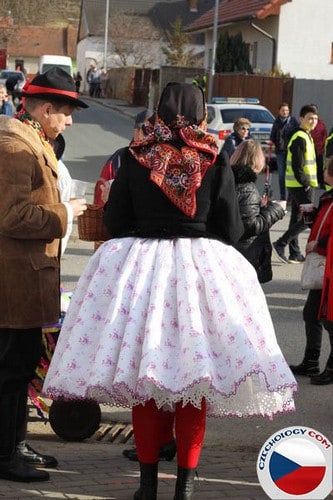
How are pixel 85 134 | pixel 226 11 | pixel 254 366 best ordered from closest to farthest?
pixel 254 366
pixel 85 134
pixel 226 11

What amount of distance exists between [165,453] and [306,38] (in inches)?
1456

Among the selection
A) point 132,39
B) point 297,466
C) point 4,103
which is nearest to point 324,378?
point 297,466

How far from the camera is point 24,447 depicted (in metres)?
5.50

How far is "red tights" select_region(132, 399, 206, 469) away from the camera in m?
4.79

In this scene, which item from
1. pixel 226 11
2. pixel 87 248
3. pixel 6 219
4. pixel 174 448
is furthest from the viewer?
pixel 226 11

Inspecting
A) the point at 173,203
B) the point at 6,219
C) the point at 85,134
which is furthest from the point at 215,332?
the point at 85,134

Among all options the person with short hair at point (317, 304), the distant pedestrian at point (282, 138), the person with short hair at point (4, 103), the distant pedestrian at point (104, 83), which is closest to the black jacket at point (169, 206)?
the person with short hair at point (317, 304)

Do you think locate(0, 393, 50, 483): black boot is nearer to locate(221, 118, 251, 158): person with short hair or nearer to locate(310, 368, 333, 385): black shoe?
locate(310, 368, 333, 385): black shoe

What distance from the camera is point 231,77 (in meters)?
38.2

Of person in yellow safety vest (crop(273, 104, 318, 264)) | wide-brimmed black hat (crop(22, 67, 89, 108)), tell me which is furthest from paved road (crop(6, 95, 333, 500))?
person in yellow safety vest (crop(273, 104, 318, 264))

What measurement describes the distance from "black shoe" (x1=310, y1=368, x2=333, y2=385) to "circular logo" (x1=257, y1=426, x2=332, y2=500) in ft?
11.8

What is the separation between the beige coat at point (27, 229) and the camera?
5.00 metres

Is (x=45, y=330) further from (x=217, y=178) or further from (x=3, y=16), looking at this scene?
(x=3, y=16)

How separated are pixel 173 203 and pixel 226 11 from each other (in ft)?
138
